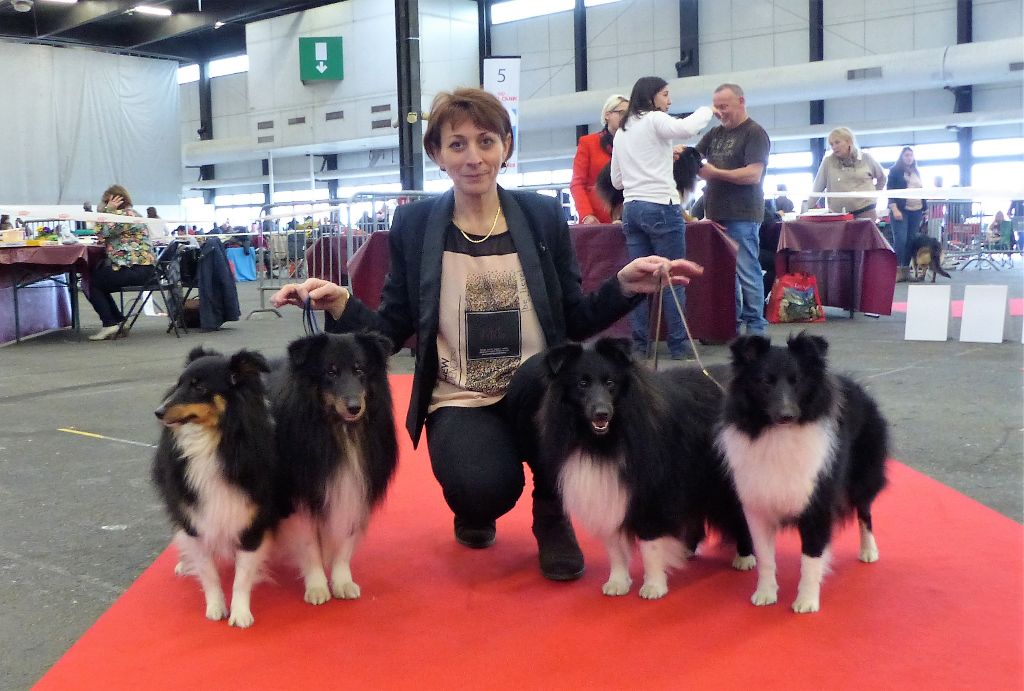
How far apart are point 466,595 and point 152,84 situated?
86.9ft

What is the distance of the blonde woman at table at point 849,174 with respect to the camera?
9539 mm

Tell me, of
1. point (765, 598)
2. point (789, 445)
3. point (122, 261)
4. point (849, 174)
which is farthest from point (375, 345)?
point (849, 174)

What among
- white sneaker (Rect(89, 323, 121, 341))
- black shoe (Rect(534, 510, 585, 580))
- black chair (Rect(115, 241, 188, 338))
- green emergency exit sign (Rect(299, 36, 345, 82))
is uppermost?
green emergency exit sign (Rect(299, 36, 345, 82))

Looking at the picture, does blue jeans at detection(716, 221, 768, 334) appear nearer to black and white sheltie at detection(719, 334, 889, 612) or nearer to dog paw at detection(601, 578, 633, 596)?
black and white sheltie at detection(719, 334, 889, 612)

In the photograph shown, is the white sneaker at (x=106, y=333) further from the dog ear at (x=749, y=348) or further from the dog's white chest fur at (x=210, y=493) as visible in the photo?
the dog ear at (x=749, y=348)

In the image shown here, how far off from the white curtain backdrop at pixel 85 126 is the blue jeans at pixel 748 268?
72.3 ft

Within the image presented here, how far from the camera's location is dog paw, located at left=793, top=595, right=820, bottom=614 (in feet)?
7.99

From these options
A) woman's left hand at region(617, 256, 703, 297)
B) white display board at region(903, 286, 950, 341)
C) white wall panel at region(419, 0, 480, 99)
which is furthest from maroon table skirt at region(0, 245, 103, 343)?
white wall panel at region(419, 0, 480, 99)

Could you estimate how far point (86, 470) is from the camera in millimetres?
4105

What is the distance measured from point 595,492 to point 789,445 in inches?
22.4

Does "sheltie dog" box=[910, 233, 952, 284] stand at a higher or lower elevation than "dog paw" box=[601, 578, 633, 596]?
higher

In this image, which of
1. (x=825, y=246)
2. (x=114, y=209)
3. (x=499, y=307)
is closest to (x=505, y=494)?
(x=499, y=307)

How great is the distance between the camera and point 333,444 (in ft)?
8.19

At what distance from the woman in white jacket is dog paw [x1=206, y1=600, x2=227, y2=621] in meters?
4.29
